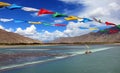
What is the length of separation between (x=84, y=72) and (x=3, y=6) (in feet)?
→ 52.6

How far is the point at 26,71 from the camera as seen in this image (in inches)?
1299

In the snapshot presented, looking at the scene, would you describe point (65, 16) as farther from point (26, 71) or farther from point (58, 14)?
point (26, 71)

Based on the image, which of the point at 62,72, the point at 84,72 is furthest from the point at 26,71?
the point at 84,72

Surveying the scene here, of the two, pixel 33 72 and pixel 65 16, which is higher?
pixel 65 16

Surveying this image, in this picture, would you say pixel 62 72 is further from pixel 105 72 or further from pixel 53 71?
pixel 105 72

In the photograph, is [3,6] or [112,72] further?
[112,72]

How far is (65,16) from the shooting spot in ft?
77.4

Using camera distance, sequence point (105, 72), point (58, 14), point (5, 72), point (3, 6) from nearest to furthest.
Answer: point (3, 6)
point (58, 14)
point (5, 72)
point (105, 72)

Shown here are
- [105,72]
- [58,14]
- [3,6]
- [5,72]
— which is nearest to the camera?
[3,6]

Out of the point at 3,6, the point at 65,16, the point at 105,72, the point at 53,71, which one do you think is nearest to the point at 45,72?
the point at 53,71

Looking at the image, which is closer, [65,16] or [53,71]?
[65,16]

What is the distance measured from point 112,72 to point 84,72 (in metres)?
3.22

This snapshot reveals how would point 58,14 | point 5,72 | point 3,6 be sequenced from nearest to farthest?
point 3,6, point 58,14, point 5,72

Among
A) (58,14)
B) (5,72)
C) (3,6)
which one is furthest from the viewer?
(5,72)
